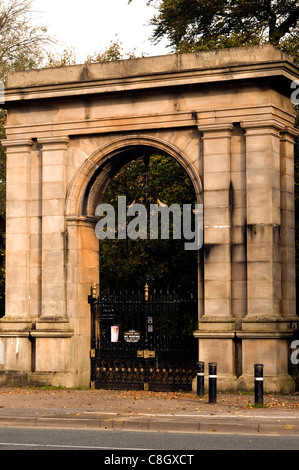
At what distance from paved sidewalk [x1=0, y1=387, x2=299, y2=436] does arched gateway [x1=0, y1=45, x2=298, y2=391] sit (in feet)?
5.03

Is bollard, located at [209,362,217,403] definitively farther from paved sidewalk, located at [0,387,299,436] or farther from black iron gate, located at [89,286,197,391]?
black iron gate, located at [89,286,197,391]

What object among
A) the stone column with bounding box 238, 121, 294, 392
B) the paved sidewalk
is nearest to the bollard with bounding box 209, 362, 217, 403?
the paved sidewalk

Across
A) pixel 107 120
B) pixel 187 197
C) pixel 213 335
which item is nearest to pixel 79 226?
pixel 107 120

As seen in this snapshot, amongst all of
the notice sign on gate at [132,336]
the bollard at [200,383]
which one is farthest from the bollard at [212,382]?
the notice sign on gate at [132,336]

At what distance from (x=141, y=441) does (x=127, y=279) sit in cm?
2056

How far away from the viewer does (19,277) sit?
77.3 ft

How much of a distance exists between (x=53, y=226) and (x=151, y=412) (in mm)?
7428

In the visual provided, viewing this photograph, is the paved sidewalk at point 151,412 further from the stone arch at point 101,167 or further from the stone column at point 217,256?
the stone arch at point 101,167

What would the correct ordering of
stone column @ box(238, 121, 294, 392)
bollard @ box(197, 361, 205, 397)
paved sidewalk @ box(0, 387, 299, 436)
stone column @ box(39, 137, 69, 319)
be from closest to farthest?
paved sidewalk @ box(0, 387, 299, 436) < bollard @ box(197, 361, 205, 397) < stone column @ box(238, 121, 294, 392) < stone column @ box(39, 137, 69, 319)

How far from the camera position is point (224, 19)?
3669 cm

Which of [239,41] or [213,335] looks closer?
[213,335]

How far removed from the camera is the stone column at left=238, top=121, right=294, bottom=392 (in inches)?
827

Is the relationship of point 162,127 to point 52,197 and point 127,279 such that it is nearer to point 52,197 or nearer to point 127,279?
point 52,197

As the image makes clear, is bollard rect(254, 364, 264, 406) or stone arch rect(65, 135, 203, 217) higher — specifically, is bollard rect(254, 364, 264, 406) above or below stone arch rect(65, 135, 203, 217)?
below
